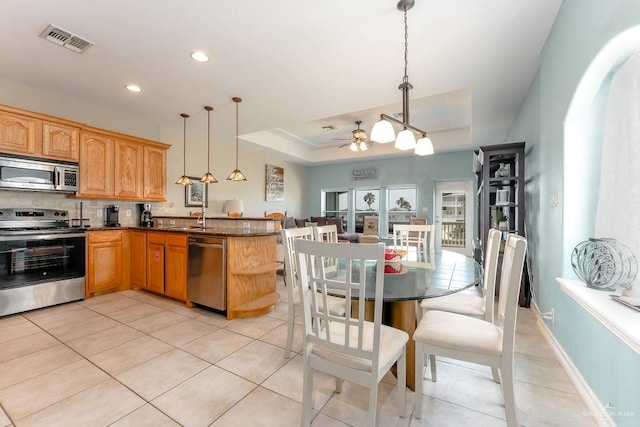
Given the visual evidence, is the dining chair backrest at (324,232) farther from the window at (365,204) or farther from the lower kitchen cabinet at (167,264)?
the window at (365,204)

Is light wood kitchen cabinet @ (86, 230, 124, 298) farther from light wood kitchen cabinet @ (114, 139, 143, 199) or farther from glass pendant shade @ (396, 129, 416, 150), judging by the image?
glass pendant shade @ (396, 129, 416, 150)

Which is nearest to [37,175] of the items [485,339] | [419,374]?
[419,374]

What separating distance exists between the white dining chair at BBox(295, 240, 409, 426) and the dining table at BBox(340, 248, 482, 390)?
0.18 meters

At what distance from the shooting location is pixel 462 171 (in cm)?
669

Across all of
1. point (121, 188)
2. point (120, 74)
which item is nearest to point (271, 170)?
point (121, 188)

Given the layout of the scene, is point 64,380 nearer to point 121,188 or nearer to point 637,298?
point 121,188

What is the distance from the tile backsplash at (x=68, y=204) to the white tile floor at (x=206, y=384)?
5.01 feet

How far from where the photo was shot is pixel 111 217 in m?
4.13

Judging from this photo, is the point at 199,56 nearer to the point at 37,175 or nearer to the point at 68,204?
the point at 37,175

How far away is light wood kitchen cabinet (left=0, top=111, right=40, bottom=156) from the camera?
9.98 ft

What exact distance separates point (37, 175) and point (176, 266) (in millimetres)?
1925

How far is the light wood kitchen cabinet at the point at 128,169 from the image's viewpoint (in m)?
4.02

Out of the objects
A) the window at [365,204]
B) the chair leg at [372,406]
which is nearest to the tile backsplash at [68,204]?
the chair leg at [372,406]

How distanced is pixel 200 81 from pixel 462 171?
19.5 feet
